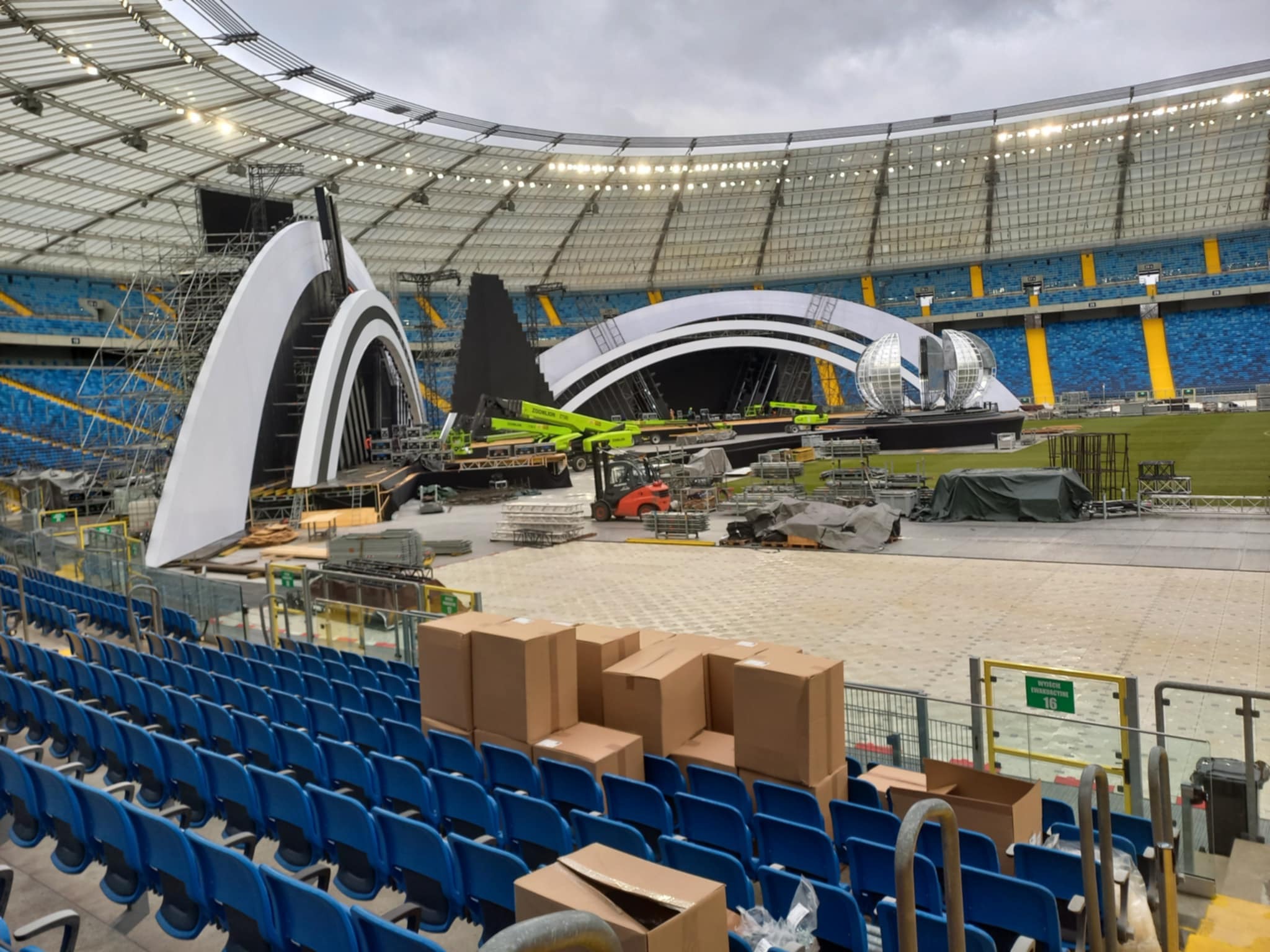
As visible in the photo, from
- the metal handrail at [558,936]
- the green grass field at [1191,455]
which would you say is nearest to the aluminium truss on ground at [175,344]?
the green grass field at [1191,455]

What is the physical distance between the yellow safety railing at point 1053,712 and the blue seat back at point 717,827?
283 cm

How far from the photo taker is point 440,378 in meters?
68.1

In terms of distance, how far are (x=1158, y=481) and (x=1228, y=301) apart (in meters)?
52.9

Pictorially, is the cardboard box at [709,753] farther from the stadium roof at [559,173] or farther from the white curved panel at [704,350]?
the white curved panel at [704,350]

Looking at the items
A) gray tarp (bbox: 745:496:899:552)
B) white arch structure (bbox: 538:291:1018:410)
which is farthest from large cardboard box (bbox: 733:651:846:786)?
white arch structure (bbox: 538:291:1018:410)

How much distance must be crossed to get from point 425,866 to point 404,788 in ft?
3.87

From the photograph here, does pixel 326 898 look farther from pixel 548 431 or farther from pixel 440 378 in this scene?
pixel 440 378

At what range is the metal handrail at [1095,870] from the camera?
405 centimetres

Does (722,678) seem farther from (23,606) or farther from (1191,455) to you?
(1191,455)

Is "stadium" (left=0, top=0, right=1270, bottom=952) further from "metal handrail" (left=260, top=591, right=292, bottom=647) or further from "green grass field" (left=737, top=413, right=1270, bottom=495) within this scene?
"green grass field" (left=737, top=413, right=1270, bottom=495)

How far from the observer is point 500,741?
22.0ft

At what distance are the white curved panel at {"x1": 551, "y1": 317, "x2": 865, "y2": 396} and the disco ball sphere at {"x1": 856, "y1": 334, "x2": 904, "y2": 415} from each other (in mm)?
13094

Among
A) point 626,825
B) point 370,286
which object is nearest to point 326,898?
point 626,825

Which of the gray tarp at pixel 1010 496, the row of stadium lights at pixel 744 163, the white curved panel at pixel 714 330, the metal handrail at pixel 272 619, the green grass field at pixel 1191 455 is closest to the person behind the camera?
the metal handrail at pixel 272 619
